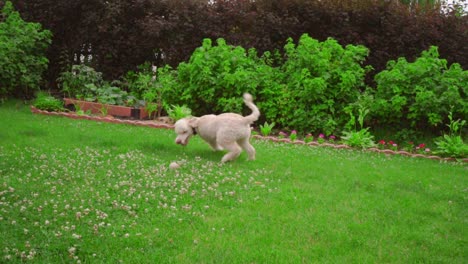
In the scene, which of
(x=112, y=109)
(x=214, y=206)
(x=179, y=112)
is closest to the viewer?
(x=214, y=206)

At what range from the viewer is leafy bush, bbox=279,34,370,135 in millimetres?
10797

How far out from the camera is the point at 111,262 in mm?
3867

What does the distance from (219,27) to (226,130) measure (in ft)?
23.7

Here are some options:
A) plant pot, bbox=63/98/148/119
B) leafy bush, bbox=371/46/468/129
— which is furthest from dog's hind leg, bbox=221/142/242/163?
plant pot, bbox=63/98/148/119

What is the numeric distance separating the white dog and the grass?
248 millimetres

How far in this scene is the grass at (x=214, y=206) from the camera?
13.7 ft

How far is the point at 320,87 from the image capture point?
10.7 meters

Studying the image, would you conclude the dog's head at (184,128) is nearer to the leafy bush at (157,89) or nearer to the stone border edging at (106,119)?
the stone border edging at (106,119)

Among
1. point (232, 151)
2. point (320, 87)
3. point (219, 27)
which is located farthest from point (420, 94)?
point (219, 27)

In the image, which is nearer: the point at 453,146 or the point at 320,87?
the point at 453,146

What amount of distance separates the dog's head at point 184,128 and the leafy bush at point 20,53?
6805 mm

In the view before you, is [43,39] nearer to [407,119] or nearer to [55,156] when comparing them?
[55,156]

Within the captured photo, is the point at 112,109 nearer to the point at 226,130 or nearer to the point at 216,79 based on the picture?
the point at 216,79

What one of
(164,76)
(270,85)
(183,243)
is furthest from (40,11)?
(183,243)
